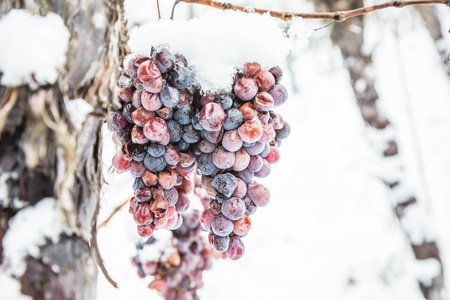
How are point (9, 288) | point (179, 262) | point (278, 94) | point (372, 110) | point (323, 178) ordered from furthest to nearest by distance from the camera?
point (323, 178), point (372, 110), point (179, 262), point (278, 94), point (9, 288)

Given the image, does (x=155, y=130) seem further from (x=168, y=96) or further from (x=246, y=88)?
(x=246, y=88)

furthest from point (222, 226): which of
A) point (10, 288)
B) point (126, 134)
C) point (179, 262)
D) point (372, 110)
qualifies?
point (372, 110)

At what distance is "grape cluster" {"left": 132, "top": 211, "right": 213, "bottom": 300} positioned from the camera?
1.11 metres

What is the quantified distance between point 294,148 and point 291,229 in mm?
1140

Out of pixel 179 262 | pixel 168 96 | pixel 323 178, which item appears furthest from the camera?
pixel 323 178

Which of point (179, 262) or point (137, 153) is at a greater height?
point (137, 153)

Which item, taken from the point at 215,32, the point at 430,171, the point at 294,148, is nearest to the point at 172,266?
the point at 215,32

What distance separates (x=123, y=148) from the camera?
641 mm

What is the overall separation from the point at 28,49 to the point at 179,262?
88 cm

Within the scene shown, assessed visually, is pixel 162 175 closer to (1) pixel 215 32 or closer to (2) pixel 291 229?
(1) pixel 215 32

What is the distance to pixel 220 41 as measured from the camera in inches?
26.9

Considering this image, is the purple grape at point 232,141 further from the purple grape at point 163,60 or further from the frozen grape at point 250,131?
the purple grape at point 163,60

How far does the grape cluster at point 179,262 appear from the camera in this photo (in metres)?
1.11

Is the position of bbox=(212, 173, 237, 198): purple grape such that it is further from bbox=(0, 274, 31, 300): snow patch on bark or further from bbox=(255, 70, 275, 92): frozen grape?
bbox=(0, 274, 31, 300): snow patch on bark
